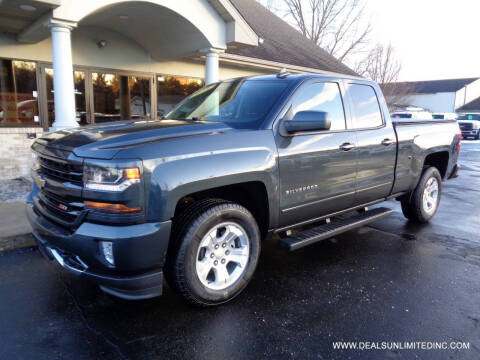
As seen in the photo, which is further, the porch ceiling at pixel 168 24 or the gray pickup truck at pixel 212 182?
the porch ceiling at pixel 168 24

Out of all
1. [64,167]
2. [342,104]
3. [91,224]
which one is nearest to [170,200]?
[91,224]

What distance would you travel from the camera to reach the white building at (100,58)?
Answer: 704 centimetres

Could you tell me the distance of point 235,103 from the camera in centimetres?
386

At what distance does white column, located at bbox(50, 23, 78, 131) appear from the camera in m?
6.82

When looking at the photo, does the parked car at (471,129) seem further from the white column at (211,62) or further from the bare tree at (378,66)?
the white column at (211,62)

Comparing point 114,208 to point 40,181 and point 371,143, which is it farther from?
point 371,143

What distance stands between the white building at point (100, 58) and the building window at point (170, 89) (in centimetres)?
3

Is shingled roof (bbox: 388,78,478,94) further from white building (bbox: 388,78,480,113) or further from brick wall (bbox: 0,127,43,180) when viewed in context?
brick wall (bbox: 0,127,43,180)

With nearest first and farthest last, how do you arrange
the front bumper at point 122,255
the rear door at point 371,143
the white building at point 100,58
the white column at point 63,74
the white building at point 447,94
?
the front bumper at point 122,255, the rear door at point 371,143, the white column at point 63,74, the white building at point 100,58, the white building at point 447,94

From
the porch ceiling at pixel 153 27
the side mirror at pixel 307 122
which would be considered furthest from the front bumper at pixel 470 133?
the side mirror at pixel 307 122

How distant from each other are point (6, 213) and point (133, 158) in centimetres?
396

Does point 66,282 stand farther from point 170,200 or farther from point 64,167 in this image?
point 170,200

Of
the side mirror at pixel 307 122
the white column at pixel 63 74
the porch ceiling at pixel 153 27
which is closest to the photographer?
the side mirror at pixel 307 122

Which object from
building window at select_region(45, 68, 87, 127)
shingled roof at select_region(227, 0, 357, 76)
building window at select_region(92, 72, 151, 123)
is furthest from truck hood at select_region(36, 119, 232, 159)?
shingled roof at select_region(227, 0, 357, 76)
